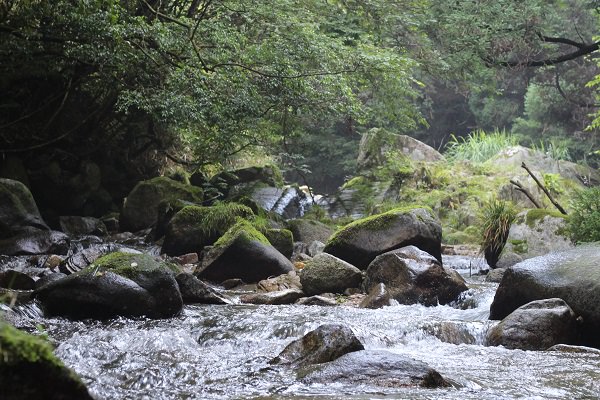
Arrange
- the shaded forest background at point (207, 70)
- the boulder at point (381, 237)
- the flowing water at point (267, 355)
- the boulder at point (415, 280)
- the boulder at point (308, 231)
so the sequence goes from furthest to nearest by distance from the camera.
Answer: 1. the boulder at point (308, 231)
2. the boulder at point (381, 237)
3. the shaded forest background at point (207, 70)
4. the boulder at point (415, 280)
5. the flowing water at point (267, 355)

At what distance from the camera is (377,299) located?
8203 mm

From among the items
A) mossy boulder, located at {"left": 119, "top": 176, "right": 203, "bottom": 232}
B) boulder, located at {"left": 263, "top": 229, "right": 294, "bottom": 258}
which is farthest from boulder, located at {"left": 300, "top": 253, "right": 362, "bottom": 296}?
mossy boulder, located at {"left": 119, "top": 176, "right": 203, "bottom": 232}

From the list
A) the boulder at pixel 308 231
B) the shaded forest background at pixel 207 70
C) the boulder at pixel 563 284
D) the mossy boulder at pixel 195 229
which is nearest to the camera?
the boulder at pixel 563 284

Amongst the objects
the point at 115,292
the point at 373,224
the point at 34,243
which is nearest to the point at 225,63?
the point at 373,224

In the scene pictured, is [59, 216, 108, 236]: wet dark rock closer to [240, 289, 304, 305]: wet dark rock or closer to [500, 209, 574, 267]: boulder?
[240, 289, 304, 305]: wet dark rock

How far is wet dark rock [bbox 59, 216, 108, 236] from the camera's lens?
14367 millimetres

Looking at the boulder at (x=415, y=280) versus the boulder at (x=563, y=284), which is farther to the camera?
the boulder at (x=415, y=280)

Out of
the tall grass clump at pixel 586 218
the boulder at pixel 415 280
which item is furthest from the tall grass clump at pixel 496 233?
the boulder at pixel 415 280

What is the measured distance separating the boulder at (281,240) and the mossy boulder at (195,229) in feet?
2.72

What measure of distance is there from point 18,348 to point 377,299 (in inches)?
260

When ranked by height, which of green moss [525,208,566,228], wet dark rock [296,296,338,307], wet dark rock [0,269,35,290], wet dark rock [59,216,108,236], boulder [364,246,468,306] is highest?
green moss [525,208,566,228]

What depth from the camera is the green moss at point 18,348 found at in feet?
6.31

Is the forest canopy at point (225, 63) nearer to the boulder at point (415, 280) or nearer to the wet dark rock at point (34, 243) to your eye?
the wet dark rock at point (34, 243)

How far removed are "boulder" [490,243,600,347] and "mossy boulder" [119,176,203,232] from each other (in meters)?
9.52
